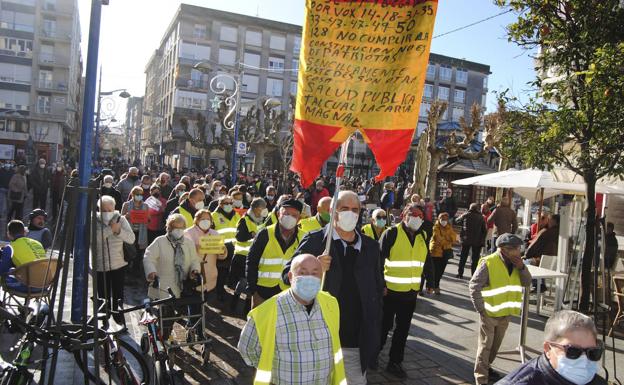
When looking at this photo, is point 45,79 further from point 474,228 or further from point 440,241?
point 440,241

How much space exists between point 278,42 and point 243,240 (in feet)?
176

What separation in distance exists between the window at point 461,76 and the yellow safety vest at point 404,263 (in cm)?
6532

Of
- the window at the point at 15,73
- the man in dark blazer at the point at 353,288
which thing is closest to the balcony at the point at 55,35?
the window at the point at 15,73

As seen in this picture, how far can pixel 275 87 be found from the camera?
57406mm

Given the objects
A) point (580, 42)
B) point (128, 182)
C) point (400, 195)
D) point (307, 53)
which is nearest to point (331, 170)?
point (400, 195)

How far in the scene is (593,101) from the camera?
7.45 m

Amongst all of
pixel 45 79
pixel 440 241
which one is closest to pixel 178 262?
pixel 440 241

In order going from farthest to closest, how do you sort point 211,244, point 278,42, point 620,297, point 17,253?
point 278,42
point 620,297
point 211,244
point 17,253

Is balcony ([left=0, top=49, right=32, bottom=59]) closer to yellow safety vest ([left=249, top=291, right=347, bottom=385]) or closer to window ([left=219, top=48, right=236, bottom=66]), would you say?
window ([left=219, top=48, right=236, bottom=66])

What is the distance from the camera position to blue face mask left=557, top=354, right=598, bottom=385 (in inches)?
101

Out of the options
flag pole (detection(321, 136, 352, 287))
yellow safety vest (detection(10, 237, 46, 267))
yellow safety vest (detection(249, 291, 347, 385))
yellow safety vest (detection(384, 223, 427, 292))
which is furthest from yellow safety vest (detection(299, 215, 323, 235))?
yellow safety vest (detection(249, 291, 347, 385))

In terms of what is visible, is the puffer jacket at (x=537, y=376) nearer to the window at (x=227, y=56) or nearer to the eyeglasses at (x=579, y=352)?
the eyeglasses at (x=579, y=352)

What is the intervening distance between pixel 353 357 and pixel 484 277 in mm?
2159

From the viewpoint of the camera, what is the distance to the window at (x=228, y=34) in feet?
182
